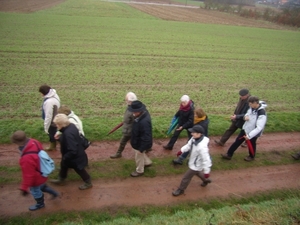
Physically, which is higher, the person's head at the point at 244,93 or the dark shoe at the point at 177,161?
the person's head at the point at 244,93

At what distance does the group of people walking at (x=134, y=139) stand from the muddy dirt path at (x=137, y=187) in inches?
7.3

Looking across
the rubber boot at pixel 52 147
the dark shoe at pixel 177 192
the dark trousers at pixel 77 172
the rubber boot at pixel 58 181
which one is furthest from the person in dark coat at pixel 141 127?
the rubber boot at pixel 52 147

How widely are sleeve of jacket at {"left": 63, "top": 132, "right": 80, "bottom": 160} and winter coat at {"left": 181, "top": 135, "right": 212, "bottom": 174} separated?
246 cm

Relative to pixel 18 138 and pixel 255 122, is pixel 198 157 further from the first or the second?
pixel 18 138

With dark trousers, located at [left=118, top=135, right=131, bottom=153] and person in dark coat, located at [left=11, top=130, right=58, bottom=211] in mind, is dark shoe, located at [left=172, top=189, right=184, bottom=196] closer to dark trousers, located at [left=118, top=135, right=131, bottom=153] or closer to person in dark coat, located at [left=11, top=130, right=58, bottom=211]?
dark trousers, located at [left=118, top=135, right=131, bottom=153]

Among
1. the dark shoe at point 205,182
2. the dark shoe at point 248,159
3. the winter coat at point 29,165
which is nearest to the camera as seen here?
the winter coat at point 29,165

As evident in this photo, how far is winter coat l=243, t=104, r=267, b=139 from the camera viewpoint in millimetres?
6402

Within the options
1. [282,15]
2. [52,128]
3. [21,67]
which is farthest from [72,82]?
[282,15]

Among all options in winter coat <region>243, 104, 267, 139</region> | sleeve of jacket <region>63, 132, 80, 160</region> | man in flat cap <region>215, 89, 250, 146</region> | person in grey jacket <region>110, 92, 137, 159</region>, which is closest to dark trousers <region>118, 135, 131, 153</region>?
person in grey jacket <region>110, 92, 137, 159</region>

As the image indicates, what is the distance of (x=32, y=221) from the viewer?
475cm

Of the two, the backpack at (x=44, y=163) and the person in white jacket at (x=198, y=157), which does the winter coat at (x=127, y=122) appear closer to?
the person in white jacket at (x=198, y=157)

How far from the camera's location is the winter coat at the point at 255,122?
21.0ft

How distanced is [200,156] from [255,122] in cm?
221

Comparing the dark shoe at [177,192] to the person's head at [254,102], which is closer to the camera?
the dark shoe at [177,192]
